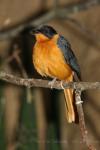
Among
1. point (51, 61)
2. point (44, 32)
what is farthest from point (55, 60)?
point (44, 32)

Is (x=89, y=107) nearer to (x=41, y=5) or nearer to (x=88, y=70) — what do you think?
(x=88, y=70)

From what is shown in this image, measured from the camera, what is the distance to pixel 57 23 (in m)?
4.26

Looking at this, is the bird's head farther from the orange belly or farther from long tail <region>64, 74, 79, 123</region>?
long tail <region>64, 74, 79, 123</region>

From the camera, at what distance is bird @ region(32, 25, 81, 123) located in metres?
2.56

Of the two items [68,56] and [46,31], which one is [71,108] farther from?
[46,31]

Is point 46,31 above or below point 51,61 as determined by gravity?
above

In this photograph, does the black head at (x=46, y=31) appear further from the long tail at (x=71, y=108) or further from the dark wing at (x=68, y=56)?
the long tail at (x=71, y=108)

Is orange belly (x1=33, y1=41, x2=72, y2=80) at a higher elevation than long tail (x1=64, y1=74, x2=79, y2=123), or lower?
higher

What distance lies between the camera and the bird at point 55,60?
2.56 meters

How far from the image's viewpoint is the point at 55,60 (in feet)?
8.44

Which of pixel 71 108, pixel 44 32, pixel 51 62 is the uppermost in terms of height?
pixel 44 32

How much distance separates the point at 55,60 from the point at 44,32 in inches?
6.6

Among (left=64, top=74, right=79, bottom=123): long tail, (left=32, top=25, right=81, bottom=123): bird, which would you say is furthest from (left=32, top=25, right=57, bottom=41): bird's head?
(left=64, top=74, right=79, bottom=123): long tail

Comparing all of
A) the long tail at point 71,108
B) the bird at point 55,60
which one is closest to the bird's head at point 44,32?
the bird at point 55,60
